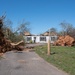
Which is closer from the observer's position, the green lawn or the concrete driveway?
the concrete driveway

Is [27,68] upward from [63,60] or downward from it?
downward

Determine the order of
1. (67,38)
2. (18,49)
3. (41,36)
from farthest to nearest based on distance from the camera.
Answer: (41,36) < (67,38) < (18,49)

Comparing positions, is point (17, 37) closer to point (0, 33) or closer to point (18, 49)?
point (18, 49)

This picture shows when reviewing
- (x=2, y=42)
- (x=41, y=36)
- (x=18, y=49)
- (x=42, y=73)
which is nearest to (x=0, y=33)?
(x=2, y=42)

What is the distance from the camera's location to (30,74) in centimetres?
1167

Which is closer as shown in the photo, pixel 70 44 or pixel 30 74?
pixel 30 74

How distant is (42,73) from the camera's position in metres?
12.0

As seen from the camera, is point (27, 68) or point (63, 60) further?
point (63, 60)

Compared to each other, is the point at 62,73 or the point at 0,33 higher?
the point at 0,33

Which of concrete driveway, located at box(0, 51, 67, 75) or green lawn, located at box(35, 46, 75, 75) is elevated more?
green lawn, located at box(35, 46, 75, 75)

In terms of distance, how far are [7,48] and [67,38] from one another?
22354 millimetres

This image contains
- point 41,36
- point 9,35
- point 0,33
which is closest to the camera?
point 0,33

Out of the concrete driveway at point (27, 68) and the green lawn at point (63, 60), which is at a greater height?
the green lawn at point (63, 60)

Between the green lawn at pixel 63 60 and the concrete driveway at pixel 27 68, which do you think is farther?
the green lawn at pixel 63 60
